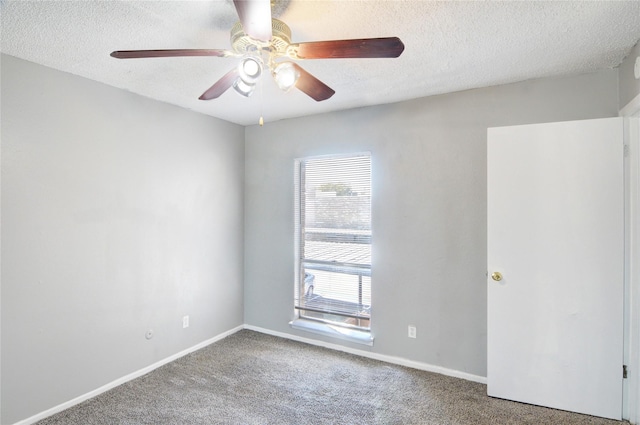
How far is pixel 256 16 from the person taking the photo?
124cm

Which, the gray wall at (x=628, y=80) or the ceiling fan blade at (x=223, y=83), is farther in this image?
the gray wall at (x=628, y=80)

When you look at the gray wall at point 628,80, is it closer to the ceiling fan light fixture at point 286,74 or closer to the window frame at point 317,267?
the window frame at point 317,267

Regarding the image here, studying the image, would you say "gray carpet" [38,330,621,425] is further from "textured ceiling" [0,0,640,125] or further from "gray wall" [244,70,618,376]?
"textured ceiling" [0,0,640,125]

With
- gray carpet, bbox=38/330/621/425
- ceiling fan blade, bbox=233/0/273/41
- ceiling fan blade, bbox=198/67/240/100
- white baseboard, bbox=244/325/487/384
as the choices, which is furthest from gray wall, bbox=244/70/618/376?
ceiling fan blade, bbox=233/0/273/41

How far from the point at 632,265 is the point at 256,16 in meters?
2.70

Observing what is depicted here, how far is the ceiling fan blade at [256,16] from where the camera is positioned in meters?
1.18

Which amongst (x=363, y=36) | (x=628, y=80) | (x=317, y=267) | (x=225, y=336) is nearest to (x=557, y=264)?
(x=628, y=80)

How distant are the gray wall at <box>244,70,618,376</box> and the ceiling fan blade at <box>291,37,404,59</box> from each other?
66.7 inches

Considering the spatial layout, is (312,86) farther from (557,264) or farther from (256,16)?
(557,264)

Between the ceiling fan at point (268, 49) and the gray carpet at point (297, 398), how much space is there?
2.16 meters

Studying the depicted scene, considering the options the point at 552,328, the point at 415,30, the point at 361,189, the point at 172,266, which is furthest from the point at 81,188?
the point at 552,328

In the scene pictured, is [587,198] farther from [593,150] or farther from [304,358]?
[304,358]

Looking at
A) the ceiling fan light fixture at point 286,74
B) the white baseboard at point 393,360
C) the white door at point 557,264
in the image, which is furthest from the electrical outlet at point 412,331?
the ceiling fan light fixture at point 286,74

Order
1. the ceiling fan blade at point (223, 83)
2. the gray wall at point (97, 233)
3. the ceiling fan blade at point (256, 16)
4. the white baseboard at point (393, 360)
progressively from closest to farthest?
the ceiling fan blade at point (256, 16) → the ceiling fan blade at point (223, 83) → the gray wall at point (97, 233) → the white baseboard at point (393, 360)
